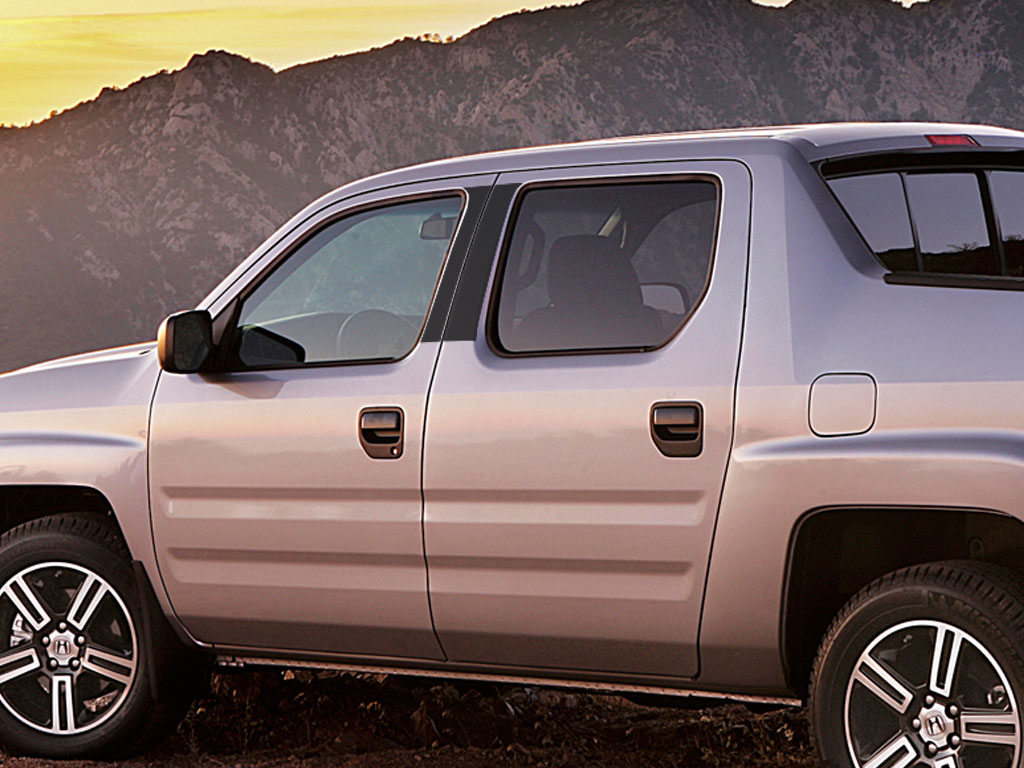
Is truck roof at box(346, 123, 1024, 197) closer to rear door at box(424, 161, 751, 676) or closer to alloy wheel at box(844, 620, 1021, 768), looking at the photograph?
rear door at box(424, 161, 751, 676)

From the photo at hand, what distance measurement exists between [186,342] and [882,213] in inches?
83.9

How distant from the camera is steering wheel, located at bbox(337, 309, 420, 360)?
185 inches

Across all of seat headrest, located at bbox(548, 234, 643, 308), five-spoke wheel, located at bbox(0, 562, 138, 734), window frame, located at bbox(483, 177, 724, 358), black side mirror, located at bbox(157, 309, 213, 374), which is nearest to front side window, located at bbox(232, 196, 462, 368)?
black side mirror, located at bbox(157, 309, 213, 374)

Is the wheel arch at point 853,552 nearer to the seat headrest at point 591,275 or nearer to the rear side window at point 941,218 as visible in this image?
the rear side window at point 941,218

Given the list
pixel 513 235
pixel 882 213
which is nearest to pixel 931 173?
pixel 882 213

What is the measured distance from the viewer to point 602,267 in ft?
14.4

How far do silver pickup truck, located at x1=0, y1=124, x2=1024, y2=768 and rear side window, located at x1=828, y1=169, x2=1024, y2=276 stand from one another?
1cm

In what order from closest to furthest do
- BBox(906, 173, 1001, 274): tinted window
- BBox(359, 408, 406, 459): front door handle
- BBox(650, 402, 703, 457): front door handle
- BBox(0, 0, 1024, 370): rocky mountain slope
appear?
BBox(650, 402, 703, 457): front door handle, BBox(906, 173, 1001, 274): tinted window, BBox(359, 408, 406, 459): front door handle, BBox(0, 0, 1024, 370): rocky mountain slope

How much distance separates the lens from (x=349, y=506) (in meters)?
4.65

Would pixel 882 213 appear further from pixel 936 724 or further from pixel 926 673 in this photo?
pixel 936 724

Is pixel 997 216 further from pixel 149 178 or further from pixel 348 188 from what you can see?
pixel 149 178

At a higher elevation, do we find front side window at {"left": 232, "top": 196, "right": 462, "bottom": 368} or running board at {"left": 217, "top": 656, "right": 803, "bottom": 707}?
front side window at {"left": 232, "top": 196, "right": 462, "bottom": 368}

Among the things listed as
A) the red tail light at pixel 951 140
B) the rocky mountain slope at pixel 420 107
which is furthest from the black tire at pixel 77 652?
the rocky mountain slope at pixel 420 107

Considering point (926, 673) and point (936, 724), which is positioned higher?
point (926, 673)
